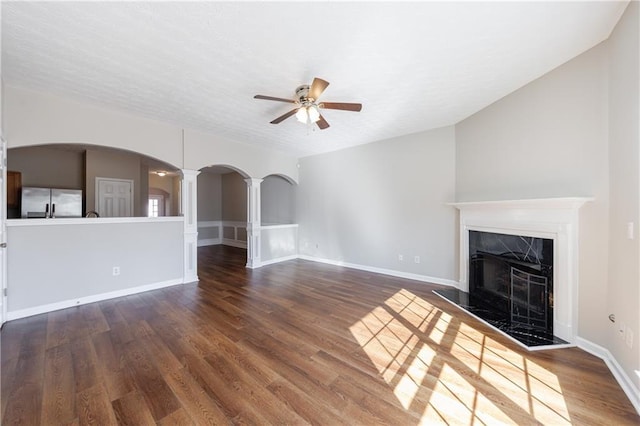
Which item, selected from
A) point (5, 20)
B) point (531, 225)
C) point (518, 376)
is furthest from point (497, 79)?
point (5, 20)

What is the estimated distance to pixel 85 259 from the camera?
131 inches

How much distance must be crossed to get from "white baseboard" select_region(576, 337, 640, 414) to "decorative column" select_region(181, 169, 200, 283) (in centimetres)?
516

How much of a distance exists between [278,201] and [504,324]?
5.75 m

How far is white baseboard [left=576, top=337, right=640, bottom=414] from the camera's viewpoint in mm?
1632

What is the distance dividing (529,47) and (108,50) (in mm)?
3823

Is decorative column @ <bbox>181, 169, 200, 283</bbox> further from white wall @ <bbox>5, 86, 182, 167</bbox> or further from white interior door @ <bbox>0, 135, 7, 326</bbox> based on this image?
white interior door @ <bbox>0, 135, 7, 326</bbox>

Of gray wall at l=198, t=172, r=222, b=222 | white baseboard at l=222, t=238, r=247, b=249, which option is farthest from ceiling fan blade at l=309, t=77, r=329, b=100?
gray wall at l=198, t=172, r=222, b=222

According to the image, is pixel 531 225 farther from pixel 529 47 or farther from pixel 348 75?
pixel 348 75

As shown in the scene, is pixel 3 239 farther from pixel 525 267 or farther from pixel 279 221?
pixel 525 267

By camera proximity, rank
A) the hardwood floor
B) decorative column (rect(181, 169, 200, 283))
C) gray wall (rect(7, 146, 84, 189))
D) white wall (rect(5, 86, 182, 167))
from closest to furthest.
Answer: the hardwood floor → white wall (rect(5, 86, 182, 167)) → decorative column (rect(181, 169, 200, 283)) → gray wall (rect(7, 146, 84, 189))

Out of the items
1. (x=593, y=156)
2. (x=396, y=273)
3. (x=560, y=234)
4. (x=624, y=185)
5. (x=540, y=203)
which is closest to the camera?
(x=624, y=185)

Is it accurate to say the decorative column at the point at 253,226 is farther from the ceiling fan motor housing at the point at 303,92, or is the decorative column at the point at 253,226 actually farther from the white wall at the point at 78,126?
the ceiling fan motor housing at the point at 303,92

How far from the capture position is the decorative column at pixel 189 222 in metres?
4.23

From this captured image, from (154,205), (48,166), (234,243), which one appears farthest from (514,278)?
(154,205)
